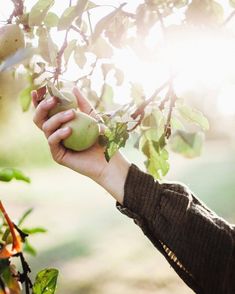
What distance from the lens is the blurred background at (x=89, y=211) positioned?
3721 millimetres

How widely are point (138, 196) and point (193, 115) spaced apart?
18cm

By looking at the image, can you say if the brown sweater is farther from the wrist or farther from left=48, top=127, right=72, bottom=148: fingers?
left=48, top=127, right=72, bottom=148: fingers

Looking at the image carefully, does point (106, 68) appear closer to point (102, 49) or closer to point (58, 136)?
point (102, 49)

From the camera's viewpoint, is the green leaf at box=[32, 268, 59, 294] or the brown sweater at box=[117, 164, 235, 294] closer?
the green leaf at box=[32, 268, 59, 294]

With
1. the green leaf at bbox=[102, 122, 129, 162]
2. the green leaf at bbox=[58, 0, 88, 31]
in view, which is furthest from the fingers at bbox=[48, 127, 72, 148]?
the green leaf at bbox=[58, 0, 88, 31]

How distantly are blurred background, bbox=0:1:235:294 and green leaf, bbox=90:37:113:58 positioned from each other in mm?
2660

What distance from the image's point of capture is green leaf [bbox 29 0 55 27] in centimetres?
74

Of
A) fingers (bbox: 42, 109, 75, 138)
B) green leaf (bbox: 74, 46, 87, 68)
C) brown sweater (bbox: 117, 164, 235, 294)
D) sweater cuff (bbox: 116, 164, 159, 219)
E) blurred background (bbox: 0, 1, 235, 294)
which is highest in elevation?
green leaf (bbox: 74, 46, 87, 68)

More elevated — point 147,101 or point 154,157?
point 147,101

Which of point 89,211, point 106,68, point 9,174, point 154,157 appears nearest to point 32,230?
point 9,174

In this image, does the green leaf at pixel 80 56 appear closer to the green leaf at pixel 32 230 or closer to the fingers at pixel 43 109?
the fingers at pixel 43 109

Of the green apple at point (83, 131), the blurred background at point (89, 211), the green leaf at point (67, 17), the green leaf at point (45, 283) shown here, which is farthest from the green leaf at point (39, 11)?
the blurred background at point (89, 211)

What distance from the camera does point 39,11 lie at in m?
0.74

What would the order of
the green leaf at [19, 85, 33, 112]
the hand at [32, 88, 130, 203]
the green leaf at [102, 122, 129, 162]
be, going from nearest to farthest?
the green leaf at [102, 122, 129, 162] → the hand at [32, 88, 130, 203] → the green leaf at [19, 85, 33, 112]
